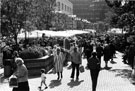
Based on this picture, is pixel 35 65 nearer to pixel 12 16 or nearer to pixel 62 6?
pixel 12 16

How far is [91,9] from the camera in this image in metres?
148

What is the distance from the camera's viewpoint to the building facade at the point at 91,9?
5669 inches

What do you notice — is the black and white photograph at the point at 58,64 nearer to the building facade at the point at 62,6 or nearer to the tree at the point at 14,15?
the tree at the point at 14,15

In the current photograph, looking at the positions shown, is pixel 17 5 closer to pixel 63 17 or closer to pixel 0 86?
pixel 0 86

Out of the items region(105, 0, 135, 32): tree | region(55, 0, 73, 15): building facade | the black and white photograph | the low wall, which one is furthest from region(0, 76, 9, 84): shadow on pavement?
region(55, 0, 73, 15): building facade

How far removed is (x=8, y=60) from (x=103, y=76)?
16.2ft

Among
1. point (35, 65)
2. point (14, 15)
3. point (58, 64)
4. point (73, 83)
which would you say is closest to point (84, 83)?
point (73, 83)

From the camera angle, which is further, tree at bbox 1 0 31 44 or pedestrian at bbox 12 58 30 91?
tree at bbox 1 0 31 44

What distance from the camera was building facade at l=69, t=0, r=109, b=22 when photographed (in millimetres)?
144000

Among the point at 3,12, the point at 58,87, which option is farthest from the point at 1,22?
the point at 58,87

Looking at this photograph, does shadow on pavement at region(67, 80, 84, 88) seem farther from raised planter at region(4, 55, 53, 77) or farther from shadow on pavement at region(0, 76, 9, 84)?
shadow on pavement at region(0, 76, 9, 84)

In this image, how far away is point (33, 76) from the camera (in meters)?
13.6

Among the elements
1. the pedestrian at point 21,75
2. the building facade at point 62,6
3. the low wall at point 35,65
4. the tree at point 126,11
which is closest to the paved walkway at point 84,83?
the low wall at point 35,65

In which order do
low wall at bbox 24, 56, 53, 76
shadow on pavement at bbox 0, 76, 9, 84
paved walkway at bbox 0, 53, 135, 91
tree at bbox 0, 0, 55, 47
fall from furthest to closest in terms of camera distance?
tree at bbox 0, 0, 55, 47 → low wall at bbox 24, 56, 53, 76 → shadow on pavement at bbox 0, 76, 9, 84 → paved walkway at bbox 0, 53, 135, 91
